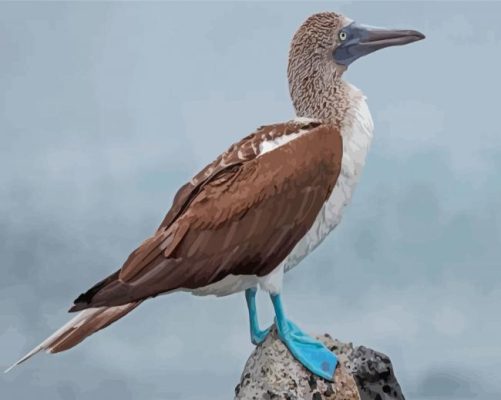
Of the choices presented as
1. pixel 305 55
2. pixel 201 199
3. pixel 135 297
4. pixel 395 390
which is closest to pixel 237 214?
pixel 201 199

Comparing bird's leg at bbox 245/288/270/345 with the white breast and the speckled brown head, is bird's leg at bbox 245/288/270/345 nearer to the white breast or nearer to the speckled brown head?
the white breast

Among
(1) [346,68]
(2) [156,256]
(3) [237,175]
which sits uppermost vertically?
(1) [346,68]

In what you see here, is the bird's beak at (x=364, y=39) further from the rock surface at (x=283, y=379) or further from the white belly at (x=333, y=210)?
the rock surface at (x=283, y=379)

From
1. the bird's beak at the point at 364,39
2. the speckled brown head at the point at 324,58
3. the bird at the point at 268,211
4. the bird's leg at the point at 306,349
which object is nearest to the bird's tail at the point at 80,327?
the bird at the point at 268,211

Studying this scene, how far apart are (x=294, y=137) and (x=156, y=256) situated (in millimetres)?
800

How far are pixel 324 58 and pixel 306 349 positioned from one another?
51.8 inches

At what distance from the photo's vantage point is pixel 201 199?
5172 mm

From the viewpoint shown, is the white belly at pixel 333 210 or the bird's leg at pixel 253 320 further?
the bird's leg at pixel 253 320

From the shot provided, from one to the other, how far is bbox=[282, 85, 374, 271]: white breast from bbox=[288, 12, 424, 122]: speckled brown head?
0.09m

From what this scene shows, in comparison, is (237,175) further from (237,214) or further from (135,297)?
(135,297)

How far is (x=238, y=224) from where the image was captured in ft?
16.7

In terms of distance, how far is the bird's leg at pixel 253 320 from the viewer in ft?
17.9

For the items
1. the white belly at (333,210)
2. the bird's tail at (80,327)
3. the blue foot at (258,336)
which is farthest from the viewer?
the blue foot at (258,336)

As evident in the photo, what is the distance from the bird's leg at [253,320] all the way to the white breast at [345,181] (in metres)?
0.34
